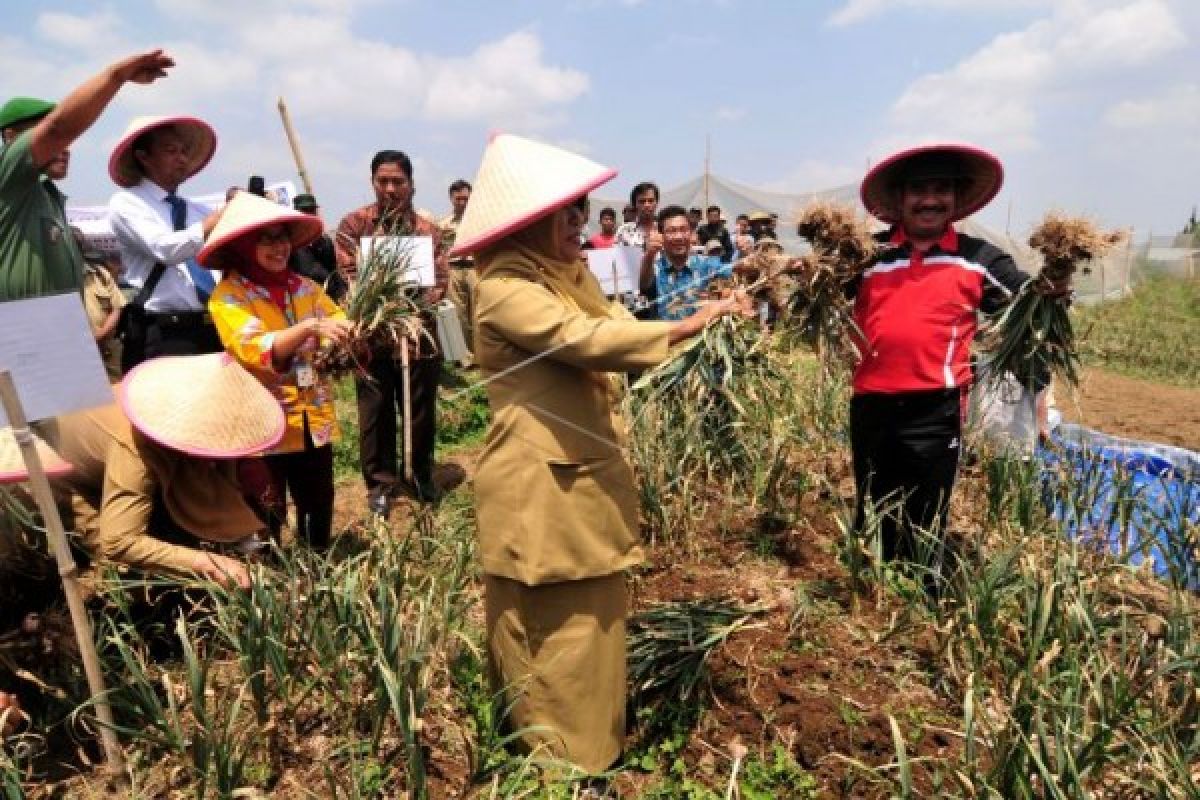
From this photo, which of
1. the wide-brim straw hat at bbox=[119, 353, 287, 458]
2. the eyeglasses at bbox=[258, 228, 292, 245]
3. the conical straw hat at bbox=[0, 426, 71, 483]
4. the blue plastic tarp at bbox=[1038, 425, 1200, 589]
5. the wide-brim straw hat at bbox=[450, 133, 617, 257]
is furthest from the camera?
the eyeglasses at bbox=[258, 228, 292, 245]

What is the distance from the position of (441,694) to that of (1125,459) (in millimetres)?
3077

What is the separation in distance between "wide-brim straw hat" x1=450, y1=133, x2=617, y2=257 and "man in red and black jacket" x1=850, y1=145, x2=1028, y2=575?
1.33 metres

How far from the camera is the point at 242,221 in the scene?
2.71m

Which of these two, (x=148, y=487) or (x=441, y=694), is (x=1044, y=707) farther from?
(x=148, y=487)

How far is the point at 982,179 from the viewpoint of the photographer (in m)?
2.78

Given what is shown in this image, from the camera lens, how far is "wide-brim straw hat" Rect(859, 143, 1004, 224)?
2.68 meters

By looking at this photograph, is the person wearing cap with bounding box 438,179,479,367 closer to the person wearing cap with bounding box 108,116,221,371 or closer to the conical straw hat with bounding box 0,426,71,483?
the person wearing cap with bounding box 108,116,221,371

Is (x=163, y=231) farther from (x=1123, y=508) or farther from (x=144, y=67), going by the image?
(x=1123, y=508)

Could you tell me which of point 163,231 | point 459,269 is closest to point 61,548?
point 163,231

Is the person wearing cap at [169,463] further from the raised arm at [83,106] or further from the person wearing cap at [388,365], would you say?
the person wearing cap at [388,365]

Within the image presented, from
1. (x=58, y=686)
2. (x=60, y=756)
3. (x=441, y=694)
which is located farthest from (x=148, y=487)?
(x=441, y=694)

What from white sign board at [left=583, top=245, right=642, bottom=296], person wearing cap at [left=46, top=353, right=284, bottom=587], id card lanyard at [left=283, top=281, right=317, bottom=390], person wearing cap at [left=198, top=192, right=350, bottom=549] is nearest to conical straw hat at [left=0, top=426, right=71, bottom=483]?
person wearing cap at [left=46, top=353, right=284, bottom=587]

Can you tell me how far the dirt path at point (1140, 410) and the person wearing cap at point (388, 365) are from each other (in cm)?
414

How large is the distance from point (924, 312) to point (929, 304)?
0.03 meters
